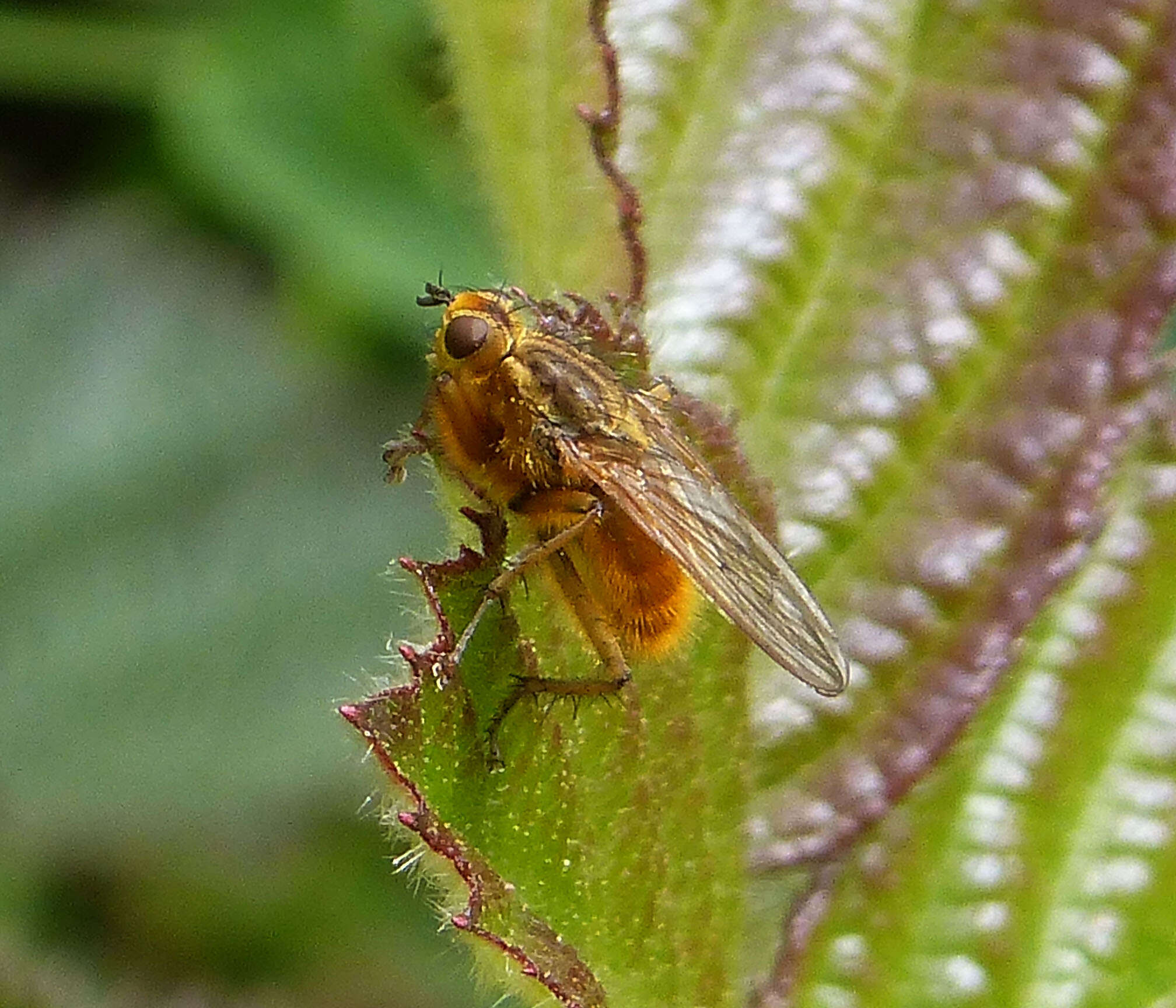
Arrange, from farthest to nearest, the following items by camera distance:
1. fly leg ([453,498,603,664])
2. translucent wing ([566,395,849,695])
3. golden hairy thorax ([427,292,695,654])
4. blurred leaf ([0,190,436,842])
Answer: blurred leaf ([0,190,436,842]), golden hairy thorax ([427,292,695,654]), translucent wing ([566,395,849,695]), fly leg ([453,498,603,664])

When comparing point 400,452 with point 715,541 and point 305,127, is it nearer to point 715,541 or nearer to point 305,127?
point 715,541

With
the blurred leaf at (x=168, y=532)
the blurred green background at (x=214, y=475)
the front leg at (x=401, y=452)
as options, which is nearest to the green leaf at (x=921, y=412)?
the front leg at (x=401, y=452)

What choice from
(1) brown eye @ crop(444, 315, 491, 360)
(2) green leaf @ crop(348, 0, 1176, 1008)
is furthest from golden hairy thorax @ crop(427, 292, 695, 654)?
(2) green leaf @ crop(348, 0, 1176, 1008)

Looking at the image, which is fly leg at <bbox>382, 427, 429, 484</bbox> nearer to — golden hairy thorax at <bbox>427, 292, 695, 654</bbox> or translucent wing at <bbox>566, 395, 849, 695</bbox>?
golden hairy thorax at <bbox>427, 292, 695, 654</bbox>

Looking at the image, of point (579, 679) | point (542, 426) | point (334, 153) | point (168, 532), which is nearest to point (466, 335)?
point (542, 426)

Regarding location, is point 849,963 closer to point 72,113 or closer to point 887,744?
point 887,744

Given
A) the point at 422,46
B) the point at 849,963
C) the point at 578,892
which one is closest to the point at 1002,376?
the point at 849,963

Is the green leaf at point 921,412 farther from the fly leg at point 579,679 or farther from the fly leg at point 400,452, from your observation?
the fly leg at point 400,452
